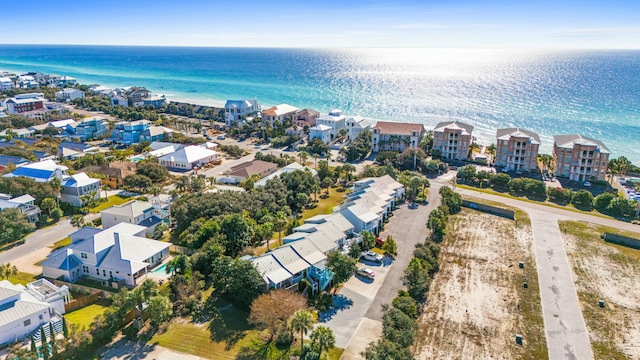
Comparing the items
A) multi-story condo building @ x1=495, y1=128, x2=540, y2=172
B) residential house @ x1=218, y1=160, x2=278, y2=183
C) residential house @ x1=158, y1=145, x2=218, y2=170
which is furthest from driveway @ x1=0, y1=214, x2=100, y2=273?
multi-story condo building @ x1=495, y1=128, x2=540, y2=172

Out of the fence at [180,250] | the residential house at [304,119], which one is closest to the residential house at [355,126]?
the residential house at [304,119]

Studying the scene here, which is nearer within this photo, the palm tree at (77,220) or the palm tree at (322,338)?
the palm tree at (322,338)

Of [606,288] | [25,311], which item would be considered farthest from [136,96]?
[606,288]

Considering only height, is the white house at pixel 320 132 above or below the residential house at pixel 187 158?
above

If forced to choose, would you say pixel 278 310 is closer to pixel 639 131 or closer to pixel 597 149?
pixel 597 149

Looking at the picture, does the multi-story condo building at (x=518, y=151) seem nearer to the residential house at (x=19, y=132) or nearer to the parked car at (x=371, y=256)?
the parked car at (x=371, y=256)

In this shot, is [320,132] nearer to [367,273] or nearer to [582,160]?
[582,160]
